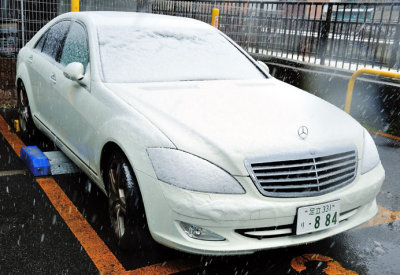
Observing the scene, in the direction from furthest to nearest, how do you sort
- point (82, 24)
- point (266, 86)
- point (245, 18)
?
point (245, 18) → point (82, 24) → point (266, 86)

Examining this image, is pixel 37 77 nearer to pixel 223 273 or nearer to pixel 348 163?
pixel 223 273

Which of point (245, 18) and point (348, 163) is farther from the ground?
point (245, 18)

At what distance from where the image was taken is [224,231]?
2457 mm

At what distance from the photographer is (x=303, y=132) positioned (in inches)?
109

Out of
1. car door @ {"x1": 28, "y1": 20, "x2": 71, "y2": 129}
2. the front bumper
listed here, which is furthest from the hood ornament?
car door @ {"x1": 28, "y1": 20, "x2": 71, "y2": 129}

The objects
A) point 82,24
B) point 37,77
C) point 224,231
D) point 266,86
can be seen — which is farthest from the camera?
point 37,77

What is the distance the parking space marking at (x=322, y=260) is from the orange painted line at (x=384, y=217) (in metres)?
0.74

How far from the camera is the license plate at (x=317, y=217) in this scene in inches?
99.7

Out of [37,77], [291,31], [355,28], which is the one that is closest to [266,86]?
[37,77]

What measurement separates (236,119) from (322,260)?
1.14m

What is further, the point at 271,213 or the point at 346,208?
the point at 346,208

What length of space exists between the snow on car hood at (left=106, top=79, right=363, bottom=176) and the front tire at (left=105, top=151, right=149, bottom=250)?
369 mm

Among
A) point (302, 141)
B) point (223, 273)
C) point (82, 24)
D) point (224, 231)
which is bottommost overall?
point (223, 273)

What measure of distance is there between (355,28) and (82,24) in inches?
203
